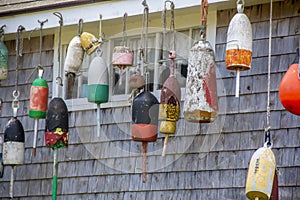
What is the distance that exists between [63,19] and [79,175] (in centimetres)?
143

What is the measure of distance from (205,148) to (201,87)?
0.91m

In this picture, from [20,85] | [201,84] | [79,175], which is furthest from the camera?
[20,85]

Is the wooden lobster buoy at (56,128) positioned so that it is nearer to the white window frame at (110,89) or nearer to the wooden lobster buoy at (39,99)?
the wooden lobster buoy at (39,99)

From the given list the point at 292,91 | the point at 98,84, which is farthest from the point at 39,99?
the point at 292,91

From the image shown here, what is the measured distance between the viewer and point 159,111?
7.31m

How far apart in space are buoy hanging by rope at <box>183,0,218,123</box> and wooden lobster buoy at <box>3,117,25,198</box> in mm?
1930

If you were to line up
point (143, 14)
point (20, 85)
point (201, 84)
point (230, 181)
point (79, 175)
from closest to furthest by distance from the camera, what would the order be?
point (201, 84)
point (230, 181)
point (143, 14)
point (79, 175)
point (20, 85)

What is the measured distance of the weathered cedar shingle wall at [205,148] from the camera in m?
7.42

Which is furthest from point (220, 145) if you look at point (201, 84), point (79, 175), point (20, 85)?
point (20, 85)

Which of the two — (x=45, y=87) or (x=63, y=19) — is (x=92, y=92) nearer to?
(x=45, y=87)

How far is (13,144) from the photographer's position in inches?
325

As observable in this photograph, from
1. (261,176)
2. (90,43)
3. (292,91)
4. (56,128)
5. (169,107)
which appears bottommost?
(261,176)

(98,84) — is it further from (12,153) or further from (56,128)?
(12,153)

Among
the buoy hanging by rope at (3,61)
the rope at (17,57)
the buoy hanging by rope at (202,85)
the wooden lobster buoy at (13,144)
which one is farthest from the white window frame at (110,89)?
the buoy hanging by rope at (202,85)
